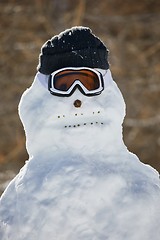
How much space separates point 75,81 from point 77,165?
218mm

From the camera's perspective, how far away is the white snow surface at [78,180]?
2.28 metres

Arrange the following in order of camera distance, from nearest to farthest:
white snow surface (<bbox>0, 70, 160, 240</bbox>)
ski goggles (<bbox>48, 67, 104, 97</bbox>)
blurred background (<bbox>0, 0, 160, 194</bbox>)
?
white snow surface (<bbox>0, 70, 160, 240</bbox>) → ski goggles (<bbox>48, 67, 104, 97</bbox>) → blurred background (<bbox>0, 0, 160, 194</bbox>)

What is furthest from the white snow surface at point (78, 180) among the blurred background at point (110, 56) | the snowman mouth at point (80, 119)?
the blurred background at point (110, 56)

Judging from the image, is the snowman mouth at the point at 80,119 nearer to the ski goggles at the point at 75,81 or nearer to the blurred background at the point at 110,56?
the ski goggles at the point at 75,81

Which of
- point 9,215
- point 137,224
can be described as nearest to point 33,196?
point 9,215

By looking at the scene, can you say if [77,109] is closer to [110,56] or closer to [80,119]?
[80,119]

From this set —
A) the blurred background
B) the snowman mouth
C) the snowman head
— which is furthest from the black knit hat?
the blurred background

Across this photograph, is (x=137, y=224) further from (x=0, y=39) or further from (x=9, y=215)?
(x=0, y=39)

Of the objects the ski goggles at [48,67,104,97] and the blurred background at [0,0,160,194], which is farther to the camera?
the blurred background at [0,0,160,194]

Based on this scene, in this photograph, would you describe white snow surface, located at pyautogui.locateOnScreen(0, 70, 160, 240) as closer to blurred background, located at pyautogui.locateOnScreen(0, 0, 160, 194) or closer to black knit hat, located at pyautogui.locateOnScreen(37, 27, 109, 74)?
black knit hat, located at pyautogui.locateOnScreen(37, 27, 109, 74)

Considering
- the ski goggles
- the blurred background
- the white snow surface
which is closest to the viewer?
the white snow surface

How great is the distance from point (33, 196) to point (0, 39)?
658 cm

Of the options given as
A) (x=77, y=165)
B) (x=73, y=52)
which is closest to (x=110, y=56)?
(x=73, y=52)

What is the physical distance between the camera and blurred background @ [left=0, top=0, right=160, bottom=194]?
8.66 meters
